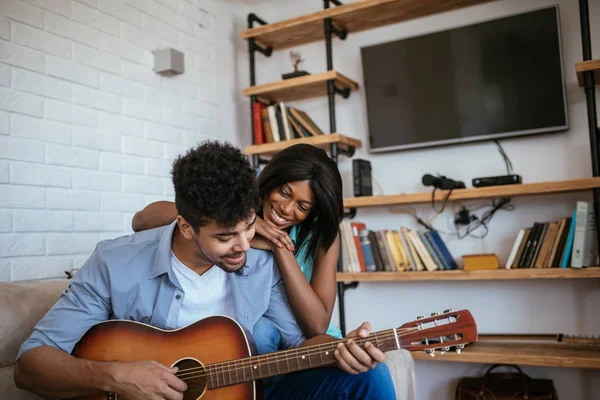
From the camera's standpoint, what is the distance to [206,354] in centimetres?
134

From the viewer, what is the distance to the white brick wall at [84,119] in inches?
83.2

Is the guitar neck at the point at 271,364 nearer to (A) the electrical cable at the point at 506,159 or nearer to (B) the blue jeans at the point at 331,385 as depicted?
(B) the blue jeans at the point at 331,385

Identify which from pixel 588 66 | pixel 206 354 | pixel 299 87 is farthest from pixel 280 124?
pixel 206 354

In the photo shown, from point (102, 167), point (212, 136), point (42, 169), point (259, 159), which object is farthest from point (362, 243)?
point (42, 169)

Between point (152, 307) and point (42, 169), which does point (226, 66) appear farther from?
point (152, 307)

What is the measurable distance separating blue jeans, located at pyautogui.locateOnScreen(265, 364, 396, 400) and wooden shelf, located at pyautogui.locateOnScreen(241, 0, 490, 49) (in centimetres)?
208

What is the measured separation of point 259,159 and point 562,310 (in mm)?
1793

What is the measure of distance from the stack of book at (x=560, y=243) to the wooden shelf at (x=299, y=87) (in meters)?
1.22

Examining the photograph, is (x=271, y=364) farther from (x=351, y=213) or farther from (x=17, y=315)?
(x=351, y=213)

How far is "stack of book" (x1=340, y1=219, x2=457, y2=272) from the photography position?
275 cm

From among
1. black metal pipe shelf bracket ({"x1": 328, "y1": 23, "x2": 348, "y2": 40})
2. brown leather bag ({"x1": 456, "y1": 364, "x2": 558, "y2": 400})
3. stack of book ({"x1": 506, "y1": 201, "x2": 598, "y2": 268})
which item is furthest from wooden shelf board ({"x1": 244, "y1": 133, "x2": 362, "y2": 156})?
brown leather bag ({"x1": 456, "y1": 364, "x2": 558, "y2": 400})

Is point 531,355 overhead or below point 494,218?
below

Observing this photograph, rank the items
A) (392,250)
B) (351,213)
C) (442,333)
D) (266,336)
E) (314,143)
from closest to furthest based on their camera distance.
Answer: (442,333), (266,336), (392,250), (314,143), (351,213)

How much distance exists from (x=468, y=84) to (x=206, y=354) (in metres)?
2.10
